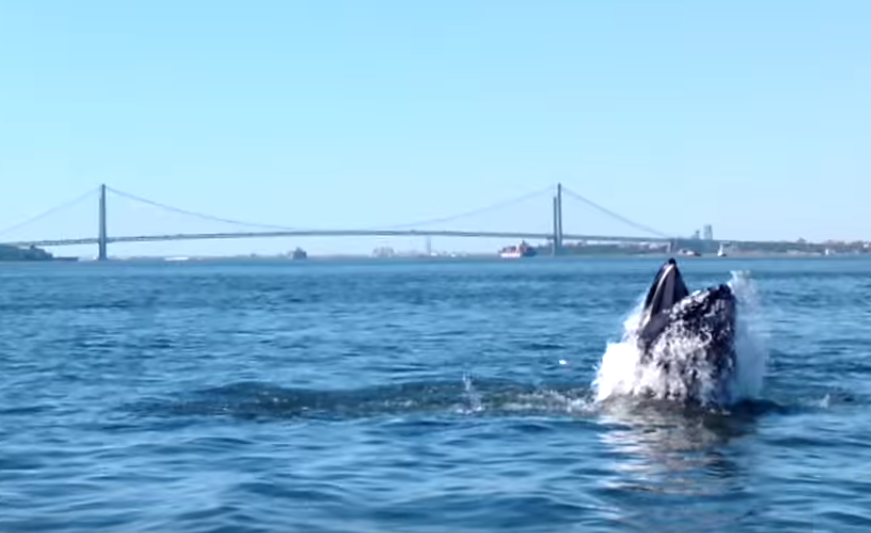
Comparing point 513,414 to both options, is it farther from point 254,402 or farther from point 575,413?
point 254,402

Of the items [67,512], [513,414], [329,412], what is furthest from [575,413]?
[67,512]

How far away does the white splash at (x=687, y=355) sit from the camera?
19.5 metres

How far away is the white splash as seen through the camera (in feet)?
63.9

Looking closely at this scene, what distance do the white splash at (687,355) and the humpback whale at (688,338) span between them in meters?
0.02

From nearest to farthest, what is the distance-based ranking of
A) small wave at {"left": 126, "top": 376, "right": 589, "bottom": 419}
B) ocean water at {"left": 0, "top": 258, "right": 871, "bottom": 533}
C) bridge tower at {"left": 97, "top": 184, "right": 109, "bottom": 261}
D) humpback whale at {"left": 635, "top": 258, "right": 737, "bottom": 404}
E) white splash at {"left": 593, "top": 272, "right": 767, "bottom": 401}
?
ocean water at {"left": 0, "top": 258, "right": 871, "bottom": 533}
humpback whale at {"left": 635, "top": 258, "right": 737, "bottom": 404}
small wave at {"left": 126, "top": 376, "right": 589, "bottom": 419}
white splash at {"left": 593, "top": 272, "right": 767, "bottom": 401}
bridge tower at {"left": 97, "top": 184, "right": 109, "bottom": 261}

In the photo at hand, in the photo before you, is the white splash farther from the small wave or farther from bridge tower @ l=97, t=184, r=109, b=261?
bridge tower @ l=97, t=184, r=109, b=261

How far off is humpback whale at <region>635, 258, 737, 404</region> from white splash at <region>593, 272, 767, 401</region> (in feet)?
0.08

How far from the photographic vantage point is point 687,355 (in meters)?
19.1

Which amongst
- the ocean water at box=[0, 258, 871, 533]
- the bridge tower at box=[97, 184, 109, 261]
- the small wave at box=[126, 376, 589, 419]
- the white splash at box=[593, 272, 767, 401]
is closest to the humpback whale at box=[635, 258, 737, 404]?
the white splash at box=[593, 272, 767, 401]

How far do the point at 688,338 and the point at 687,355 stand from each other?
10.3 inches

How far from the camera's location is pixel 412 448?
15.9 meters

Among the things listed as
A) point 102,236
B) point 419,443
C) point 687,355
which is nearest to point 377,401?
point 687,355

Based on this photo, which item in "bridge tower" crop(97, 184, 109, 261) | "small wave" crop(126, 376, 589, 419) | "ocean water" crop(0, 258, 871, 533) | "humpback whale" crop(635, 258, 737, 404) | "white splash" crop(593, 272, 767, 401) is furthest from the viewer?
"bridge tower" crop(97, 184, 109, 261)

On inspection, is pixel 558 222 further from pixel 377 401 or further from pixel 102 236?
pixel 377 401
